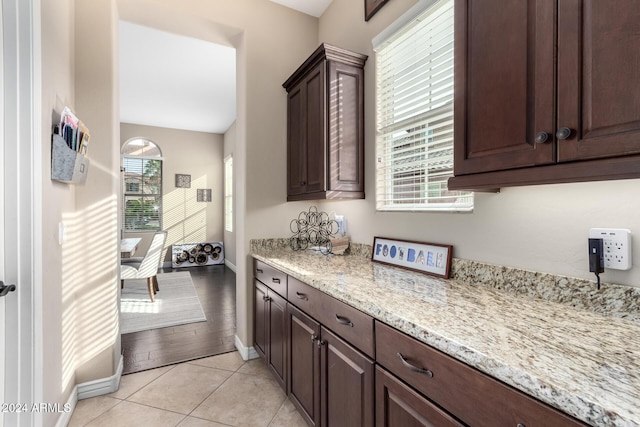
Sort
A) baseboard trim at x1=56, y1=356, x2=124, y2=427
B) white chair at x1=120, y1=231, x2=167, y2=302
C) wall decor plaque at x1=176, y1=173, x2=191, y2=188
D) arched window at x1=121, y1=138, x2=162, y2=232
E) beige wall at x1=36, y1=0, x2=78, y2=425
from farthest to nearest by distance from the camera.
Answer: wall decor plaque at x1=176, y1=173, x2=191, y2=188
arched window at x1=121, y1=138, x2=162, y2=232
white chair at x1=120, y1=231, x2=167, y2=302
baseboard trim at x1=56, y1=356, x2=124, y2=427
beige wall at x1=36, y1=0, x2=78, y2=425

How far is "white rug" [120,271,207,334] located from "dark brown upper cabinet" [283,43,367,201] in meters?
2.33

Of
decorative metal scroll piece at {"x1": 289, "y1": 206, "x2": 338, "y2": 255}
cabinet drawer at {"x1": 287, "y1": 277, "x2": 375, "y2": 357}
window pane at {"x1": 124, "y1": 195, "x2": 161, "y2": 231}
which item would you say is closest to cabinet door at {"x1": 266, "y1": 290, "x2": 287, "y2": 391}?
cabinet drawer at {"x1": 287, "y1": 277, "x2": 375, "y2": 357}

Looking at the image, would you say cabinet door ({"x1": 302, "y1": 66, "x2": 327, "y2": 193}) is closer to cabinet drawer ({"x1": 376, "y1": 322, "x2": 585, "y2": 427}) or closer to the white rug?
cabinet drawer ({"x1": 376, "y1": 322, "x2": 585, "y2": 427})

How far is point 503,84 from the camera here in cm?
103

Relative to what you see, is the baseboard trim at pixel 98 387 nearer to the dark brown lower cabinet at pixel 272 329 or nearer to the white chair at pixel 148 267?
the dark brown lower cabinet at pixel 272 329

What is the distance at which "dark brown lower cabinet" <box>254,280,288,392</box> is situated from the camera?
1.95m

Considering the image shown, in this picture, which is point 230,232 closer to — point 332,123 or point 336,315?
point 332,123

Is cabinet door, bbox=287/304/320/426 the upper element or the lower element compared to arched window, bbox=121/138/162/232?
lower

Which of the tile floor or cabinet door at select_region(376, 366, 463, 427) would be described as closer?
cabinet door at select_region(376, 366, 463, 427)

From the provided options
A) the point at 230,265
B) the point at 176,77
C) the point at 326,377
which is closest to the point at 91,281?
the point at 326,377

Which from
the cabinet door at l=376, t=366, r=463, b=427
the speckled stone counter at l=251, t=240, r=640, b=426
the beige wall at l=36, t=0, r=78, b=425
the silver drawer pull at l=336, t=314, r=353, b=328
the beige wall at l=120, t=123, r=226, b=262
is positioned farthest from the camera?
the beige wall at l=120, t=123, r=226, b=262

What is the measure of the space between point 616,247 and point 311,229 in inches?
82.0

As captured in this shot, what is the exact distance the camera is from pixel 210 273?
233 inches

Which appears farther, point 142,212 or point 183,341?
point 142,212
